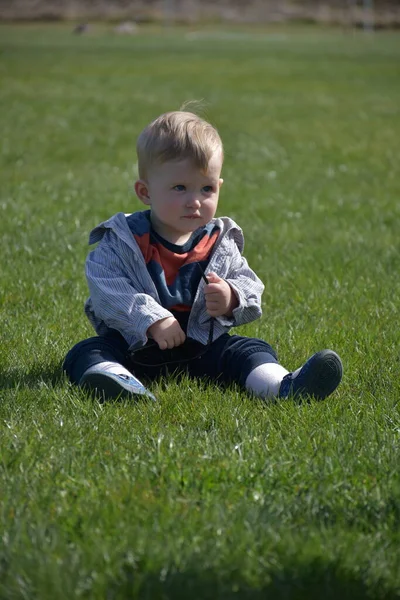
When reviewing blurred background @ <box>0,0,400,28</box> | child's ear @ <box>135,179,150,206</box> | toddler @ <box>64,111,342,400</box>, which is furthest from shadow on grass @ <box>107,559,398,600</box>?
blurred background @ <box>0,0,400,28</box>

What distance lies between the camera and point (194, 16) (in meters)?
56.3

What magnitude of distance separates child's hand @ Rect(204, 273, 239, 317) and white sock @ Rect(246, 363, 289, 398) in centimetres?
31

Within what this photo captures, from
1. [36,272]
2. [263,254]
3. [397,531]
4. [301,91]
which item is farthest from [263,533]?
[301,91]

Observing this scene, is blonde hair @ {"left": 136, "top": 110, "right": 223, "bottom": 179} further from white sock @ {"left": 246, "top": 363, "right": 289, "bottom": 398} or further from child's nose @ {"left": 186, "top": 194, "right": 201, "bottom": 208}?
white sock @ {"left": 246, "top": 363, "right": 289, "bottom": 398}

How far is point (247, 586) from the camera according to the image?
2754 mm

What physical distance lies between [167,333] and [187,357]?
35 centimetres

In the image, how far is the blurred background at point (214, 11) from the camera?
1523 inches

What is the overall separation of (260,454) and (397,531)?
2.15 ft

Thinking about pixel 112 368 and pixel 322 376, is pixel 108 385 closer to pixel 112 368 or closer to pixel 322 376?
pixel 112 368

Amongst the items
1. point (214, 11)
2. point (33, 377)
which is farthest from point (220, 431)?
point (214, 11)

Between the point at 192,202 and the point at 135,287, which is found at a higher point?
Answer: the point at 192,202

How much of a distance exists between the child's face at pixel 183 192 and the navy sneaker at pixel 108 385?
84cm

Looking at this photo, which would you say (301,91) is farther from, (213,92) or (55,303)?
(55,303)

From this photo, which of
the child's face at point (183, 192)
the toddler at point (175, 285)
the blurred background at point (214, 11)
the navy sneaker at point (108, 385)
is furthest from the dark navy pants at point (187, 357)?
the blurred background at point (214, 11)
